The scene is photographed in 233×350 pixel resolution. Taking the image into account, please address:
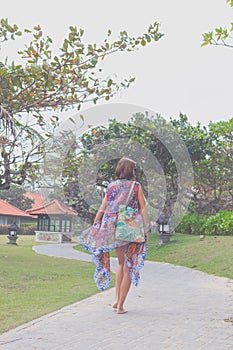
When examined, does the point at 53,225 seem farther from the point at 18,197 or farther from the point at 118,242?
the point at 118,242

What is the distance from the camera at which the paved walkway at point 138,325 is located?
3422mm

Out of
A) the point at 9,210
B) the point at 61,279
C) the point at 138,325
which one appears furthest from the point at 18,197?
the point at 138,325

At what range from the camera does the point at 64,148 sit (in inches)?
369

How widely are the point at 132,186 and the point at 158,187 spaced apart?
13004 mm

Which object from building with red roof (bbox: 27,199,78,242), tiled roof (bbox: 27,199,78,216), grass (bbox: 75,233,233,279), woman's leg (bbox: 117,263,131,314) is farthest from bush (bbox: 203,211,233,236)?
building with red roof (bbox: 27,199,78,242)

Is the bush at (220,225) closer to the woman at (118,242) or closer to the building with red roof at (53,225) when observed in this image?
the woman at (118,242)

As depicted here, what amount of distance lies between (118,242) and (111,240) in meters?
0.08

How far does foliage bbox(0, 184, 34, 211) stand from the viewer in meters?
41.3

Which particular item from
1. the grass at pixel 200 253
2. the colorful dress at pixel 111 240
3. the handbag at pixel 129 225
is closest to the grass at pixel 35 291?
the colorful dress at pixel 111 240

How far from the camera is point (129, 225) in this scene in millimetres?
4684

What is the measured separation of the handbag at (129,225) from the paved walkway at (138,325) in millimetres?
781

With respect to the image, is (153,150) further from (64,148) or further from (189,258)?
(64,148)

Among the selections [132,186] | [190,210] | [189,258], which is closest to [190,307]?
[132,186]

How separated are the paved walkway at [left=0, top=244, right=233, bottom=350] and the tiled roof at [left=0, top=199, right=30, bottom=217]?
3393cm
